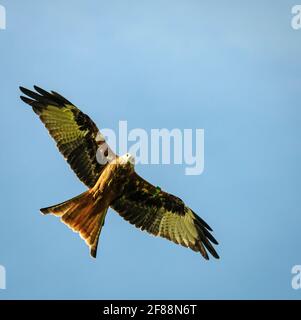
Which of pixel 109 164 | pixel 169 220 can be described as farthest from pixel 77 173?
pixel 169 220

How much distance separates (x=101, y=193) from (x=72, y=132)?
4.05 ft

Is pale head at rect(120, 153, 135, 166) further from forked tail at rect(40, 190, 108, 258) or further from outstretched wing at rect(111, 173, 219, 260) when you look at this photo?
outstretched wing at rect(111, 173, 219, 260)

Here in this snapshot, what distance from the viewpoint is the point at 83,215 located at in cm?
1464

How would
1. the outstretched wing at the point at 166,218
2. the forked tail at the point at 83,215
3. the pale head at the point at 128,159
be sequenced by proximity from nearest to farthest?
the forked tail at the point at 83,215 < the pale head at the point at 128,159 < the outstretched wing at the point at 166,218

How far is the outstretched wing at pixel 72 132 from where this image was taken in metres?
15.2

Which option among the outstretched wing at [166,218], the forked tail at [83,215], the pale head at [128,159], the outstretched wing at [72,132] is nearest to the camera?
the forked tail at [83,215]

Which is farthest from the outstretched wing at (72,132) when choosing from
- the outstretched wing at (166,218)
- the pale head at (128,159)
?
the outstretched wing at (166,218)

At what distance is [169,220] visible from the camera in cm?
1583

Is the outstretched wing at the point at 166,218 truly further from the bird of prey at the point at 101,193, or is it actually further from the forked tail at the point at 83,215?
the forked tail at the point at 83,215

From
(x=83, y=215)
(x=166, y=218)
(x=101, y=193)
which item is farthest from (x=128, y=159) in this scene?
(x=166, y=218)

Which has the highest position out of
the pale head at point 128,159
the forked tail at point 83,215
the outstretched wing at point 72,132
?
the outstretched wing at point 72,132

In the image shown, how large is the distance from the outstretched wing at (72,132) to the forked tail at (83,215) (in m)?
0.63
